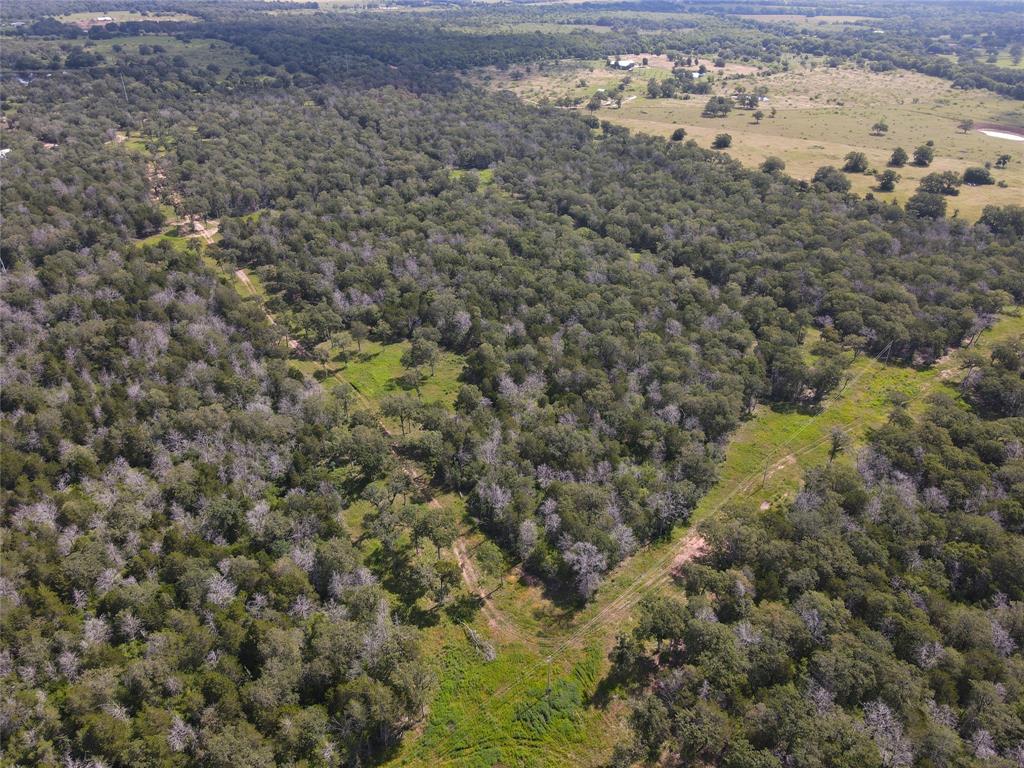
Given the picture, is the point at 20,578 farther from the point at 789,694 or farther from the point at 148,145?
the point at 148,145

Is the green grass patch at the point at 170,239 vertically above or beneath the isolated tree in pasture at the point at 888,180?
beneath

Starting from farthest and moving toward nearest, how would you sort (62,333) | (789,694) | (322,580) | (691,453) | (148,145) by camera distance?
(148,145) → (62,333) → (691,453) → (322,580) → (789,694)

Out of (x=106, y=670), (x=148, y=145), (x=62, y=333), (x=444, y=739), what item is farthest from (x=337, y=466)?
(x=148, y=145)

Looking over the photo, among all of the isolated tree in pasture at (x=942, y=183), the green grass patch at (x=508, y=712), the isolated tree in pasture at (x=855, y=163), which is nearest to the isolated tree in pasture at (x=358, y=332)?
the green grass patch at (x=508, y=712)

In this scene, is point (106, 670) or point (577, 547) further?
point (577, 547)

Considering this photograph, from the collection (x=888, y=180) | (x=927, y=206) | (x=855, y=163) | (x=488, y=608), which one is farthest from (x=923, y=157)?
(x=488, y=608)

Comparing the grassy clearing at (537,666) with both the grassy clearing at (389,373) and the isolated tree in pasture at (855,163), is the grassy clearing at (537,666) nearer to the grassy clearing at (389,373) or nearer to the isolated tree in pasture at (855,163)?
the grassy clearing at (389,373)

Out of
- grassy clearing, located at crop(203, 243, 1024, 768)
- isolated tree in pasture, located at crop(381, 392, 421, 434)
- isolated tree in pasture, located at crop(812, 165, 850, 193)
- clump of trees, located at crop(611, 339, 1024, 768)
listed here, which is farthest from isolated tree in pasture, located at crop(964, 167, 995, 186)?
isolated tree in pasture, located at crop(381, 392, 421, 434)

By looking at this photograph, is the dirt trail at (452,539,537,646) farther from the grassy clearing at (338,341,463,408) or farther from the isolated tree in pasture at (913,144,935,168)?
the isolated tree in pasture at (913,144,935,168)

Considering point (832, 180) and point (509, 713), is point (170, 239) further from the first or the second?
point (832, 180)
